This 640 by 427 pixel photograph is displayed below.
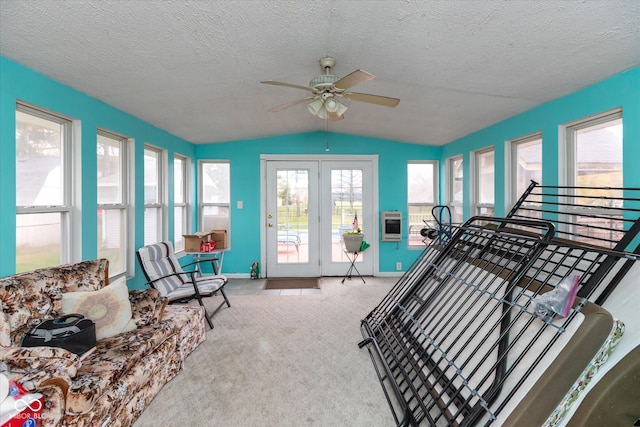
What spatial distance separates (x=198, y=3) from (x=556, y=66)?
246 centimetres

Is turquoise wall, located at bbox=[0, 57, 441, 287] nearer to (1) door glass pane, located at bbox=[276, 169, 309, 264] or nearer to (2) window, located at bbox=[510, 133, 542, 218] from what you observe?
(1) door glass pane, located at bbox=[276, 169, 309, 264]

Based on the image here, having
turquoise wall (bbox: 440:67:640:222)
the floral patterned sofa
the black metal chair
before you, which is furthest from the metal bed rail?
the black metal chair

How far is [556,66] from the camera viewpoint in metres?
2.28

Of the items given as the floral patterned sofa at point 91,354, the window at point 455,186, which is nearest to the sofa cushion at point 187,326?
the floral patterned sofa at point 91,354

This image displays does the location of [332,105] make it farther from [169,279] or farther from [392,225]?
[392,225]

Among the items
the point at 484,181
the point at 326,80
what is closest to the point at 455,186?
the point at 484,181

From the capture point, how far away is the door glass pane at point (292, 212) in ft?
18.1

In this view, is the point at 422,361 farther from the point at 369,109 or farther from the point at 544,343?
the point at 369,109

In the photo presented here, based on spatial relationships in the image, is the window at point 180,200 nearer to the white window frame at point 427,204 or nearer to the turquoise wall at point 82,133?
the turquoise wall at point 82,133

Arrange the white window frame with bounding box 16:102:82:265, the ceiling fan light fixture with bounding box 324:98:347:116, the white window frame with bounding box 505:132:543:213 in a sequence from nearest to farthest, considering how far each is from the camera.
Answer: the ceiling fan light fixture with bounding box 324:98:347:116, the white window frame with bounding box 16:102:82:265, the white window frame with bounding box 505:132:543:213

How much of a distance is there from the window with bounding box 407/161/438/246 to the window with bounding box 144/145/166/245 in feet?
13.2

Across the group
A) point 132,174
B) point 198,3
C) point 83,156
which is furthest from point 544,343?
point 132,174

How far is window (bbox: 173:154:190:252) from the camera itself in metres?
4.92

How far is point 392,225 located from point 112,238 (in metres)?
4.08
